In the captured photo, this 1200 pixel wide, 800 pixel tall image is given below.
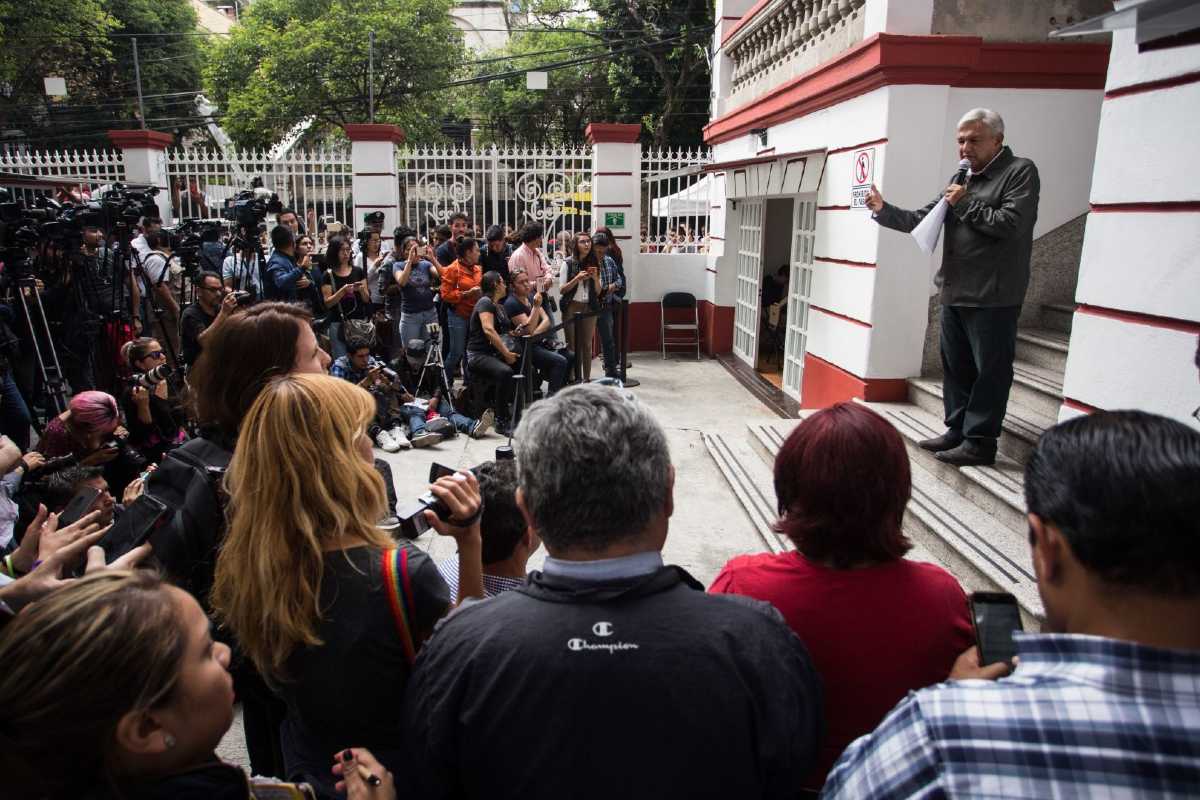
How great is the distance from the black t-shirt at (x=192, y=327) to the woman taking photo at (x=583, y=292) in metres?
3.94

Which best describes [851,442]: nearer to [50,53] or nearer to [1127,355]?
[1127,355]

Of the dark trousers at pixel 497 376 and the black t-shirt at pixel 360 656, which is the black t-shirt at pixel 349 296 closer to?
the dark trousers at pixel 497 376

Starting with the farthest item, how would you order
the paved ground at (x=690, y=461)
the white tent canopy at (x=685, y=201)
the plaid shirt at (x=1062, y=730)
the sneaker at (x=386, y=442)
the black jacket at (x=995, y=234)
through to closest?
1. the white tent canopy at (x=685, y=201)
2. the sneaker at (x=386, y=442)
3. the paved ground at (x=690, y=461)
4. the black jacket at (x=995, y=234)
5. the plaid shirt at (x=1062, y=730)

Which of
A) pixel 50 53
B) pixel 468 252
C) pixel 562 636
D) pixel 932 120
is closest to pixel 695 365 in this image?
pixel 468 252

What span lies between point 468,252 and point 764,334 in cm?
466

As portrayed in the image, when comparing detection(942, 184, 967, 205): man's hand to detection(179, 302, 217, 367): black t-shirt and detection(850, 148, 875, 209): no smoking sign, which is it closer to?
detection(850, 148, 875, 209): no smoking sign

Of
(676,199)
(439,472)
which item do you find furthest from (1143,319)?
(676,199)

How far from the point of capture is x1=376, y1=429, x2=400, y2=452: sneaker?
21.6 feet

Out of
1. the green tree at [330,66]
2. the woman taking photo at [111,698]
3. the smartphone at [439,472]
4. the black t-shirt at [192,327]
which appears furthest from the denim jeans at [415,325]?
the green tree at [330,66]

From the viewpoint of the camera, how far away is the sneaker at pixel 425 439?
22.0 feet

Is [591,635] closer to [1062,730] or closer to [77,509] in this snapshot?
[1062,730]

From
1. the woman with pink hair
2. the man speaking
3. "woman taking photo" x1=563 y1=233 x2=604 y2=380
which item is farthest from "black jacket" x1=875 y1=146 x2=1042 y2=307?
"woman taking photo" x1=563 y1=233 x2=604 y2=380

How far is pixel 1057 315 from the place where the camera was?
581 centimetres

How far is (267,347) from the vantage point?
2.26 m
